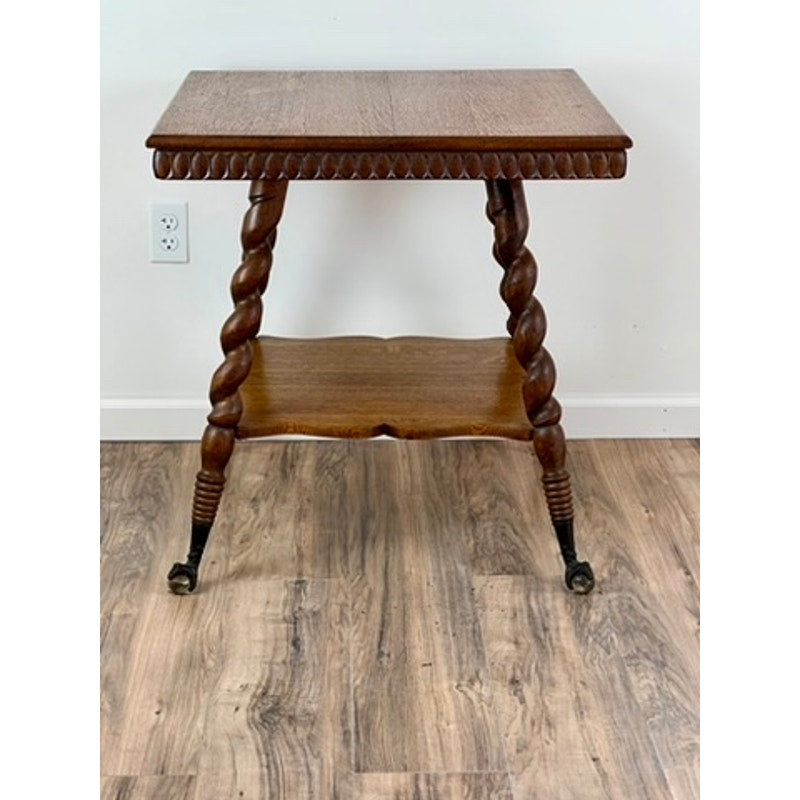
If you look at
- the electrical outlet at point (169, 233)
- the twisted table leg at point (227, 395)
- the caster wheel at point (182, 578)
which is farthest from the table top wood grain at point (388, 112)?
the caster wheel at point (182, 578)

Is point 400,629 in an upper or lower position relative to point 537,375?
lower

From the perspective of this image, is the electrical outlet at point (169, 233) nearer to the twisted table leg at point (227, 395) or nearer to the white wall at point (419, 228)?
the white wall at point (419, 228)

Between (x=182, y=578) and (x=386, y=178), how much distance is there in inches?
24.4

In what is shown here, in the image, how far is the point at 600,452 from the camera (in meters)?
2.26

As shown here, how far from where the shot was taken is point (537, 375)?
70.3 inches

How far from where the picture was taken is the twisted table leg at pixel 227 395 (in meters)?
1.78

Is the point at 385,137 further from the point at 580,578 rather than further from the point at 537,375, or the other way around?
the point at 580,578

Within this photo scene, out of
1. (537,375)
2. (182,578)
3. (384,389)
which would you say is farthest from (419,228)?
(182,578)

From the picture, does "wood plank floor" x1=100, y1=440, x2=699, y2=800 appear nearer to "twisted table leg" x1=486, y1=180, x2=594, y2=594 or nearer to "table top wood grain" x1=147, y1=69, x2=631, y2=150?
"twisted table leg" x1=486, y1=180, x2=594, y2=594

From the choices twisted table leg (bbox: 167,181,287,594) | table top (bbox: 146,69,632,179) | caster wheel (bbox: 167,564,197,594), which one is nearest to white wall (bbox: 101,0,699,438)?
table top (bbox: 146,69,632,179)

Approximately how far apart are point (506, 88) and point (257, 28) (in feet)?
1.44

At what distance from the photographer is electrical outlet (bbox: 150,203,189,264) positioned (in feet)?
7.07
